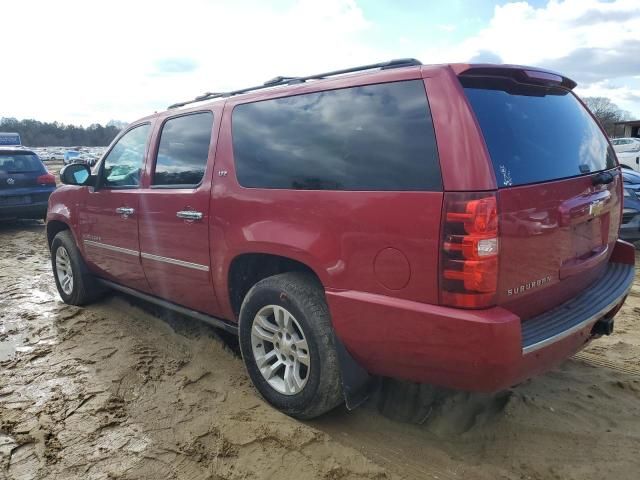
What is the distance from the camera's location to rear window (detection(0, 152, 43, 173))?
9.84 m

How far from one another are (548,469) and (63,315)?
4.43 meters

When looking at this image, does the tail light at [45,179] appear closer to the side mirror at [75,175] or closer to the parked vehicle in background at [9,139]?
the side mirror at [75,175]

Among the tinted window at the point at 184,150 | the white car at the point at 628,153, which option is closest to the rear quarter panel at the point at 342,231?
the tinted window at the point at 184,150

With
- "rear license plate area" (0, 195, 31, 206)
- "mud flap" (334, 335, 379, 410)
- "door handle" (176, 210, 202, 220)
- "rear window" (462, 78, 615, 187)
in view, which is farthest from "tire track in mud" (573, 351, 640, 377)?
"rear license plate area" (0, 195, 31, 206)

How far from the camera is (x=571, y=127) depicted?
289cm

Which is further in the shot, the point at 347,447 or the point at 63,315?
the point at 63,315

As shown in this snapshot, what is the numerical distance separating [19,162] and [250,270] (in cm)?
899

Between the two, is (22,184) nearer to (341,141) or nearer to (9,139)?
(341,141)

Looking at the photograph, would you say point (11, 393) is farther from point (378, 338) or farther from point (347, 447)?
point (378, 338)

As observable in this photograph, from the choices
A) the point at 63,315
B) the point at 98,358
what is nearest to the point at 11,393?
the point at 98,358

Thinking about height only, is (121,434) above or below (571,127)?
below

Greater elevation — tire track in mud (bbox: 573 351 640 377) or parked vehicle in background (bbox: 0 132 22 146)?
parked vehicle in background (bbox: 0 132 22 146)

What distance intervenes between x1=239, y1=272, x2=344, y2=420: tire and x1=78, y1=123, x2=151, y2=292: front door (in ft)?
4.98

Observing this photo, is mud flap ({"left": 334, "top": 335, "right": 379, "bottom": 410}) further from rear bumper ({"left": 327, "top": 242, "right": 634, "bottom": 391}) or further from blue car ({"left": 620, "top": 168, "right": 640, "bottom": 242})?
blue car ({"left": 620, "top": 168, "right": 640, "bottom": 242})
